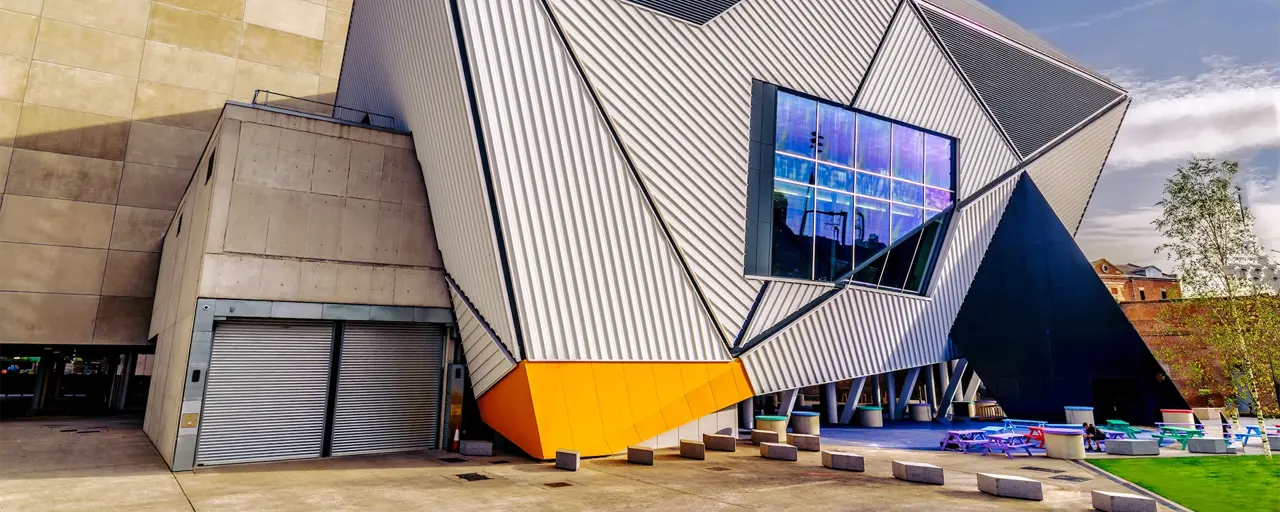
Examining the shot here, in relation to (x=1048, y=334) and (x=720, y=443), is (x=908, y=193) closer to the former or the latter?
(x=1048, y=334)

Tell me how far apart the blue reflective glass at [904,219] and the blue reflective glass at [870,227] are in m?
0.46

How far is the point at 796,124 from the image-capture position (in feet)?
71.1

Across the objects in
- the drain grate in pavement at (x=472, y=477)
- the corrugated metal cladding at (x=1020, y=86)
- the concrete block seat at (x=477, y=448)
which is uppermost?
the corrugated metal cladding at (x=1020, y=86)

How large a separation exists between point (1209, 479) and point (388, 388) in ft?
62.3

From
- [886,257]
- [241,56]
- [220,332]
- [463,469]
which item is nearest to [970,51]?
[886,257]

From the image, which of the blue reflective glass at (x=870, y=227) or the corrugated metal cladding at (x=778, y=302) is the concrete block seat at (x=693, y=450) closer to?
the corrugated metal cladding at (x=778, y=302)

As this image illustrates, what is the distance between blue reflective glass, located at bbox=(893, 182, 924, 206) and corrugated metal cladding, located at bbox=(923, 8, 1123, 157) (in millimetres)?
5677

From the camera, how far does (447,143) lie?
1656cm

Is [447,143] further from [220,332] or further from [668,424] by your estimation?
[668,424]

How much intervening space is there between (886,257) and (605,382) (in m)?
13.3

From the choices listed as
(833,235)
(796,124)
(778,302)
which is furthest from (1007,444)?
(796,124)

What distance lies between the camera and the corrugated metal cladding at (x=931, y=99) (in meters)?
24.2

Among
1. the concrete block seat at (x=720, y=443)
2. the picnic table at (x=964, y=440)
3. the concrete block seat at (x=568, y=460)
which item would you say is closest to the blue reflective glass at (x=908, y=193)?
the picnic table at (x=964, y=440)

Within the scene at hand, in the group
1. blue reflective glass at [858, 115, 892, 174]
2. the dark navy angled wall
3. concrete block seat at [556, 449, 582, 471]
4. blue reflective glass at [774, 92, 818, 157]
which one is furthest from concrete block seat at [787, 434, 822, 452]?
the dark navy angled wall
